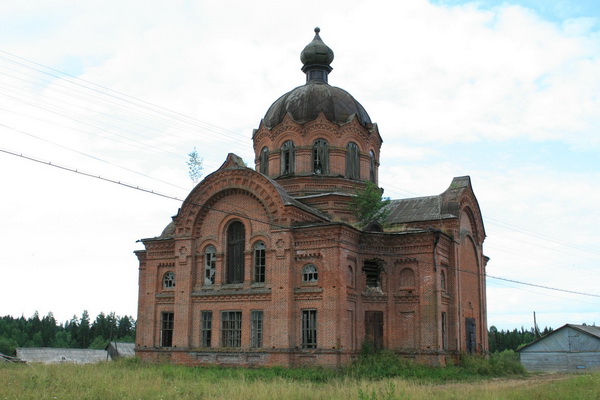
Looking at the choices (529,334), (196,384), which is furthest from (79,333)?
(196,384)

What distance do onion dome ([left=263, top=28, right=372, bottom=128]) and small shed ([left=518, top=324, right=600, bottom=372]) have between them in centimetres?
1747

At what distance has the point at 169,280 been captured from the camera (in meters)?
28.8

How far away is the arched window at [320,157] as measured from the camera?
100 feet

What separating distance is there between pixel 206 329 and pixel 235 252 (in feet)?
11.1

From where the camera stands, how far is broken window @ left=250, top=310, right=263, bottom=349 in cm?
2534

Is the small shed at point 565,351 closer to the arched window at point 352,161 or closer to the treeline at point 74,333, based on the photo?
the arched window at point 352,161

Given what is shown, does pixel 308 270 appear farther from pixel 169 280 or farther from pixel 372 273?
pixel 169 280

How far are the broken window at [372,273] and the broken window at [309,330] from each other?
10.2 feet

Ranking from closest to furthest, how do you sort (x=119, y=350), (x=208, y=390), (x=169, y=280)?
(x=208, y=390) → (x=169, y=280) → (x=119, y=350)

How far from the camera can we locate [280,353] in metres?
24.4

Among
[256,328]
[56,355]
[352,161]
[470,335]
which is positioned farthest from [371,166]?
[56,355]

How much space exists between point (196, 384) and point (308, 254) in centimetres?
842

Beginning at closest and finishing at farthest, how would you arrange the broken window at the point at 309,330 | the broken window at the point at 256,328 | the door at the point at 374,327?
the broken window at the point at 309,330 → the broken window at the point at 256,328 → the door at the point at 374,327

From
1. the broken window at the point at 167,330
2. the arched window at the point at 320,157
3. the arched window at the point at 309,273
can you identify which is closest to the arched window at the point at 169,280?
the broken window at the point at 167,330
